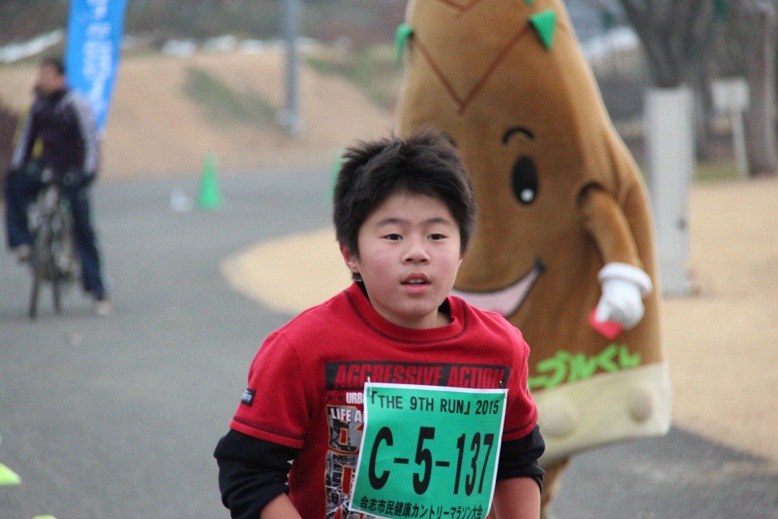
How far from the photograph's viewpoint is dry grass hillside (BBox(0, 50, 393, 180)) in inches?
1532

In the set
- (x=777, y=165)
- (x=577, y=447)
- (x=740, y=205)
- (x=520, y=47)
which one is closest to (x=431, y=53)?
(x=520, y=47)

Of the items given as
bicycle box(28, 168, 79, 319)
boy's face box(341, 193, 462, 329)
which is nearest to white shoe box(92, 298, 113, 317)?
bicycle box(28, 168, 79, 319)

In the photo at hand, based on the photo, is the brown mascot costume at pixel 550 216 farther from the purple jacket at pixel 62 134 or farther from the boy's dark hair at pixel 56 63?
the boy's dark hair at pixel 56 63

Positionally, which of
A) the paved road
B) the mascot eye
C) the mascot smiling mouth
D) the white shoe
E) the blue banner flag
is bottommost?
the paved road

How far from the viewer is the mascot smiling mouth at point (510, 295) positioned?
4.19m

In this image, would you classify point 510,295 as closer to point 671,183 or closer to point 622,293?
point 622,293

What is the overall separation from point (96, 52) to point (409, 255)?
11404mm

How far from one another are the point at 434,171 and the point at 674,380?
558cm

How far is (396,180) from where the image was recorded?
2.45 m

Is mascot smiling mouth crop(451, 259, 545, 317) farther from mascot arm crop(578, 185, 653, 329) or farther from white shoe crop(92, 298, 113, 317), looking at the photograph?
white shoe crop(92, 298, 113, 317)

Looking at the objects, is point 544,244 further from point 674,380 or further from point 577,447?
point 674,380

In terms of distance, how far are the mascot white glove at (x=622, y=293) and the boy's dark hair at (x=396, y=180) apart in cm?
139

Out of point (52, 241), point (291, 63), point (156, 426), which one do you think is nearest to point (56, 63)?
point (52, 241)

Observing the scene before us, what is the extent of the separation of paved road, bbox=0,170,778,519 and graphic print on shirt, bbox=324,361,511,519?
2640mm
